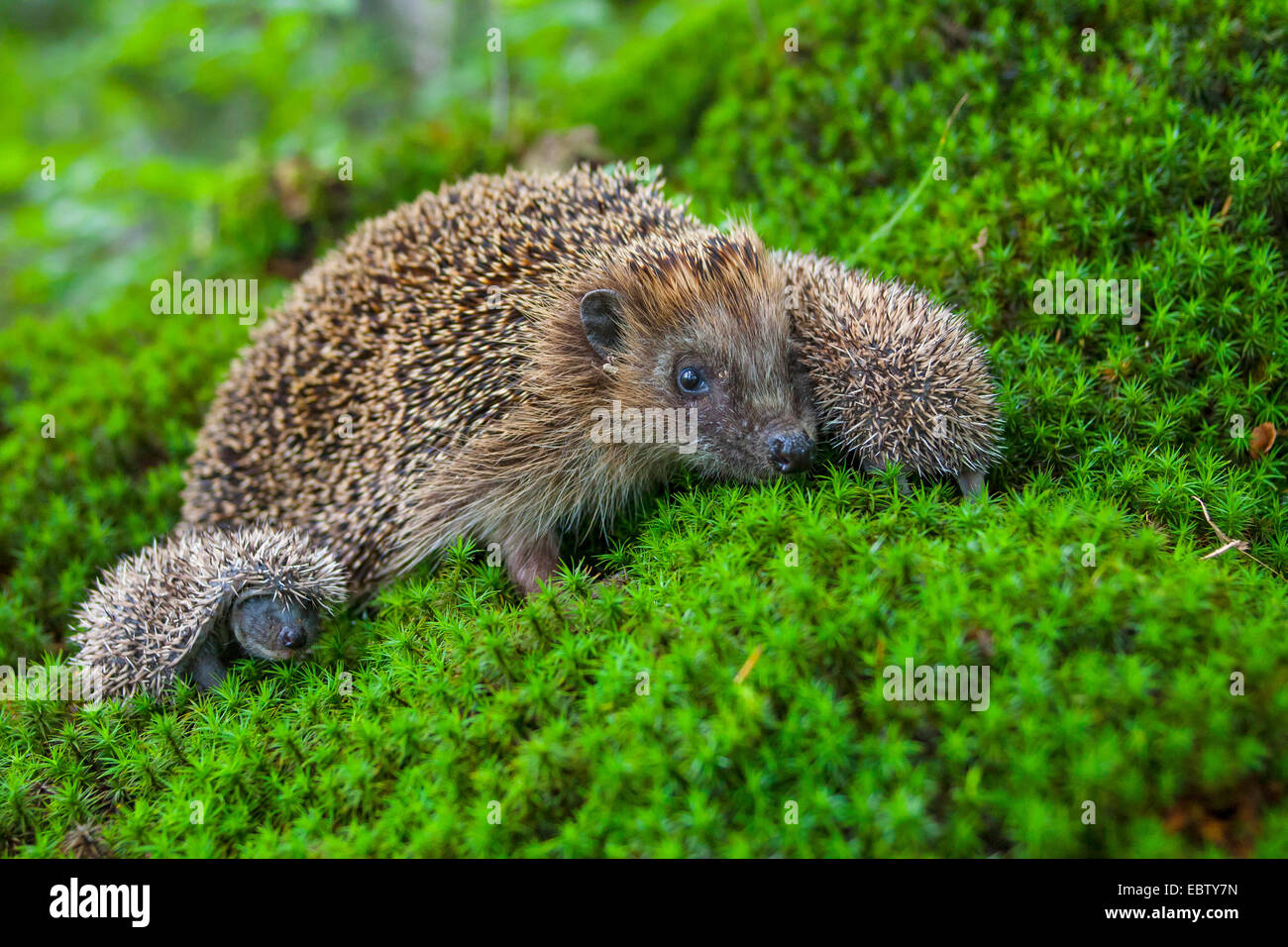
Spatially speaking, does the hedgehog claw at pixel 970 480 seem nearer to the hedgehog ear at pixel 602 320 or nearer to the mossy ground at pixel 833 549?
the mossy ground at pixel 833 549

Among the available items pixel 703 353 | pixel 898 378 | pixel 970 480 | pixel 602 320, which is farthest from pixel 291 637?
pixel 970 480

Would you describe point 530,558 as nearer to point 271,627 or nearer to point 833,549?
point 271,627

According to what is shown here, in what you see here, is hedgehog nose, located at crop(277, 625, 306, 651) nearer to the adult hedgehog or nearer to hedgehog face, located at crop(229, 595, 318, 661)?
hedgehog face, located at crop(229, 595, 318, 661)

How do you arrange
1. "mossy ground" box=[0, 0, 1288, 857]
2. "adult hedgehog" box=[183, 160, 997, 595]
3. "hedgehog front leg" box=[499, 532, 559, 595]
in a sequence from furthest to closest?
"hedgehog front leg" box=[499, 532, 559, 595] < "adult hedgehog" box=[183, 160, 997, 595] < "mossy ground" box=[0, 0, 1288, 857]

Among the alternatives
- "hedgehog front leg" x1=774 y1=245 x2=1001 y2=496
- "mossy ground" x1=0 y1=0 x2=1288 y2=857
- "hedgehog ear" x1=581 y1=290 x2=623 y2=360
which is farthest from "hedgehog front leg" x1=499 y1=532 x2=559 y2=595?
"hedgehog front leg" x1=774 y1=245 x2=1001 y2=496

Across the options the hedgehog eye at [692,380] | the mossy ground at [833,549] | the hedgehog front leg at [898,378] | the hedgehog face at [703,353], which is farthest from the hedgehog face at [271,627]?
the hedgehog front leg at [898,378]
